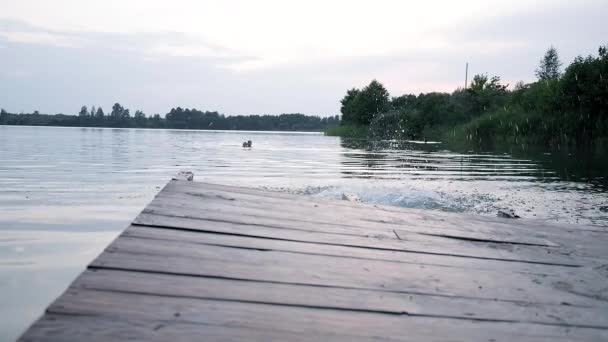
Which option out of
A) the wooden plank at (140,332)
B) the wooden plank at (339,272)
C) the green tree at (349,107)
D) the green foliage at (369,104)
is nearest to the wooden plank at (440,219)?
the wooden plank at (339,272)

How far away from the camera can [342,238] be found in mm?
3762

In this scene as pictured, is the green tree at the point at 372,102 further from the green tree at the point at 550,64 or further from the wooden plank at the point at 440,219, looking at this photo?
the wooden plank at the point at 440,219

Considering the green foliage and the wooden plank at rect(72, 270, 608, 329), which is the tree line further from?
the wooden plank at rect(72, 270, 608, 329)

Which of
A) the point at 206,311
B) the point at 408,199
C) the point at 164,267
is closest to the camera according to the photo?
the point at 206,311

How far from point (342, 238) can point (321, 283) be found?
44.3 inches

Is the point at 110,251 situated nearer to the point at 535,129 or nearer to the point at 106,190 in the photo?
the point at 106,190

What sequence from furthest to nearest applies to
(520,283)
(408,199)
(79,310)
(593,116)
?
(593,116)
(408,199)
(520,283)
(79,310)

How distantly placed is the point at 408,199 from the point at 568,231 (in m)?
4.29

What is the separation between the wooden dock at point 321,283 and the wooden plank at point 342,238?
0.01m

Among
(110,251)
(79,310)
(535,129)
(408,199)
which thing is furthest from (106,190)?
(535,129)

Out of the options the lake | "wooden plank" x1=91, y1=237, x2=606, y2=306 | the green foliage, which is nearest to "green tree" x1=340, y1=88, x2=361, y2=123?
the green foliage

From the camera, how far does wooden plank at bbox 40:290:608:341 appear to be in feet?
6.63

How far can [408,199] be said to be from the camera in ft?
29.7

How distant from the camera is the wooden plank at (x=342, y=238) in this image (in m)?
3.58
